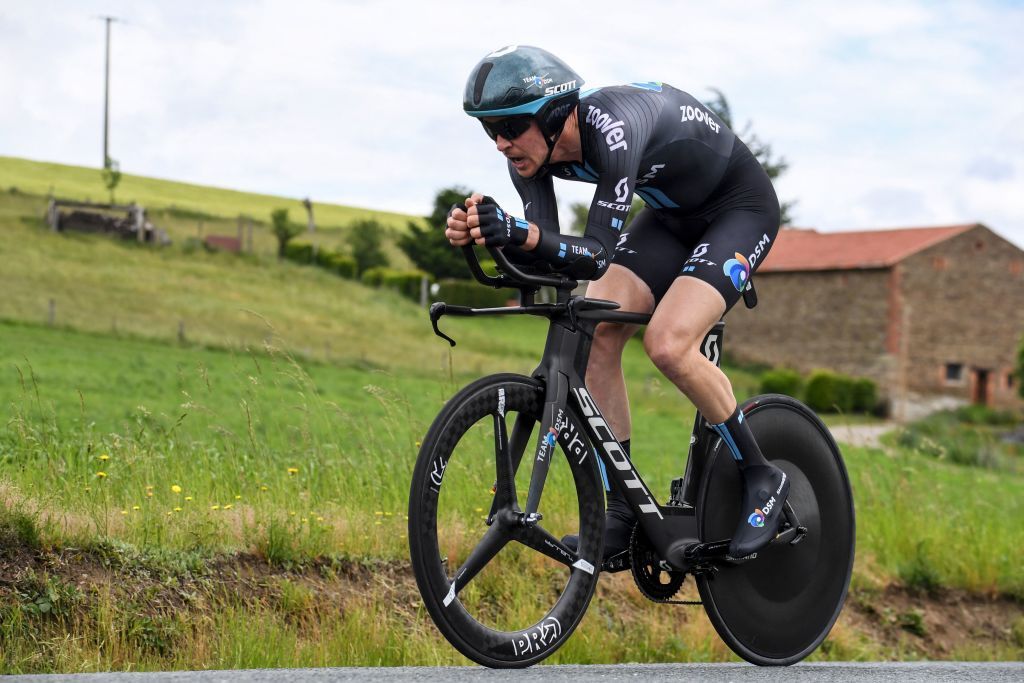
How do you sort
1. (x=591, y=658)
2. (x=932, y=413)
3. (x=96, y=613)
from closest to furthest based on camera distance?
(x=96, y=613) → (x=591, y=658) → (x=932, y=413)

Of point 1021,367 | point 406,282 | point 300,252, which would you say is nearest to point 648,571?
point 1021,367

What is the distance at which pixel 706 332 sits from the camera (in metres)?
4.48

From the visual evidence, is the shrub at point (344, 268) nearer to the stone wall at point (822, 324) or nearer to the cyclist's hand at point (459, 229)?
the stone wall at point (822, 324)

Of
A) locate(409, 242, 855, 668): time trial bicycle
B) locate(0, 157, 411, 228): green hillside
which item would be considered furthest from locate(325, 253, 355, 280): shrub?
locate(409, 242, 855, 668): time trial bicycle

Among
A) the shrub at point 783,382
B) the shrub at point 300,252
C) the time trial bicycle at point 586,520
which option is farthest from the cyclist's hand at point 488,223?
the shrub at point 300,252

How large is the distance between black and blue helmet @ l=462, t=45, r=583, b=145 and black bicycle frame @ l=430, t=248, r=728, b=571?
549 millimetres

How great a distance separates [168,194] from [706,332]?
115 meters

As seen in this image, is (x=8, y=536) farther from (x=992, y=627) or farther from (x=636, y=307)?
(x=992, y=627)

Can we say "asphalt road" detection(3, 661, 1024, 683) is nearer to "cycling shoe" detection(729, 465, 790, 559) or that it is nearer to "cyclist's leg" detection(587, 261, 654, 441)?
"cycling shoe" detection(729, 465, 790, 559)

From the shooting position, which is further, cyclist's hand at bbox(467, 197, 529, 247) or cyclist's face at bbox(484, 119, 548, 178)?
cyclist's face at bbox(484, 119, 548, 178)

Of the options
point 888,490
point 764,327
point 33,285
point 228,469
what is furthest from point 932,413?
point 228,469

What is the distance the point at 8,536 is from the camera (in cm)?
475

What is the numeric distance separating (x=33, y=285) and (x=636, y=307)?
130ft

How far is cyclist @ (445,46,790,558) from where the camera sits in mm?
3988
